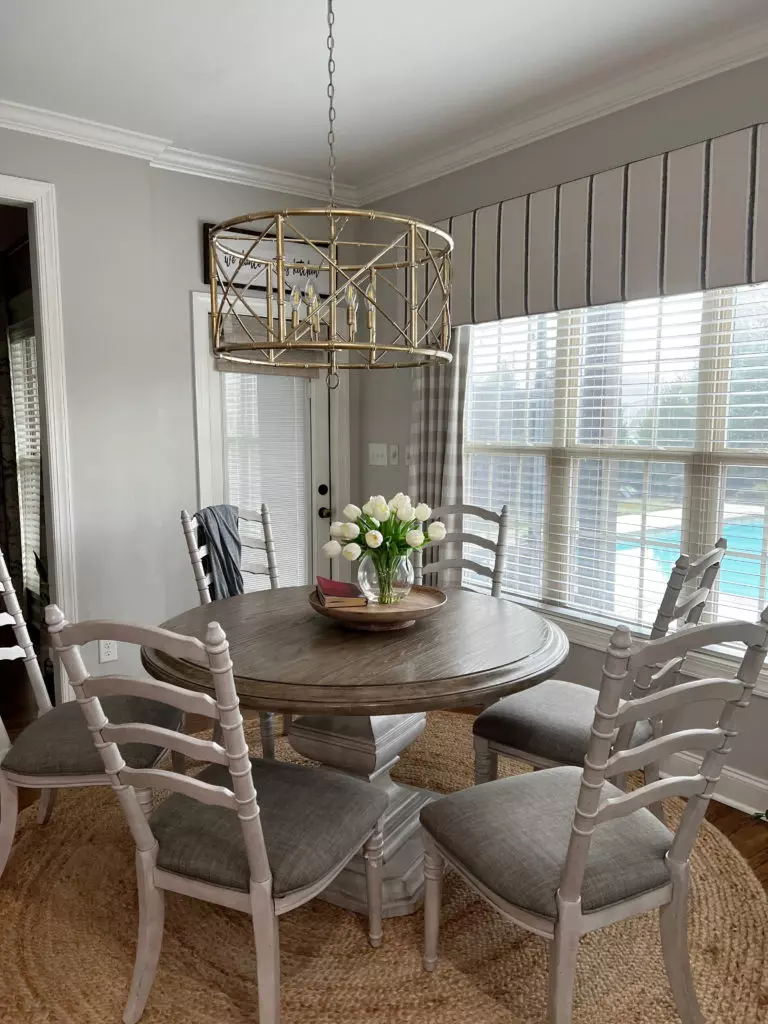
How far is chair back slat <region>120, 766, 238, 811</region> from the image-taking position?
1472mm

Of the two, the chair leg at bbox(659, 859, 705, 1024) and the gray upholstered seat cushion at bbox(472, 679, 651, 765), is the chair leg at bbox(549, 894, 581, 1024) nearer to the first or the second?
the chair leg at bbox(659, 859, 705, 1024)

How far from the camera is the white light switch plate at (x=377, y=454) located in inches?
167

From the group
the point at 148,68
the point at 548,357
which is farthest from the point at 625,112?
the point at 148,68

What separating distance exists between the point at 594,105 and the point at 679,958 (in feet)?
9.40

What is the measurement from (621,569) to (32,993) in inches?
95.1

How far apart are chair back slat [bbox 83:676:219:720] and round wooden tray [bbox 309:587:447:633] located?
2.44ft

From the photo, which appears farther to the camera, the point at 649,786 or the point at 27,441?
the point at 27,441

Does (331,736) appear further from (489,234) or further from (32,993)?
(489,234)

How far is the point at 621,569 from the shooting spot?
3094 millimetres

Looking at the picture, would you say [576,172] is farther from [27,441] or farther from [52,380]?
[27,441]

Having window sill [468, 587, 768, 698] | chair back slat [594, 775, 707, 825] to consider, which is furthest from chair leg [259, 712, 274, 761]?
chair back slat [594, 775, 707, 825]

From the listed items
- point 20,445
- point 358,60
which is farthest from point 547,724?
point 20,445

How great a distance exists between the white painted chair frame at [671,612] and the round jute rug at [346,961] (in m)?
0.38

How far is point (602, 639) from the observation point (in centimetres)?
312
